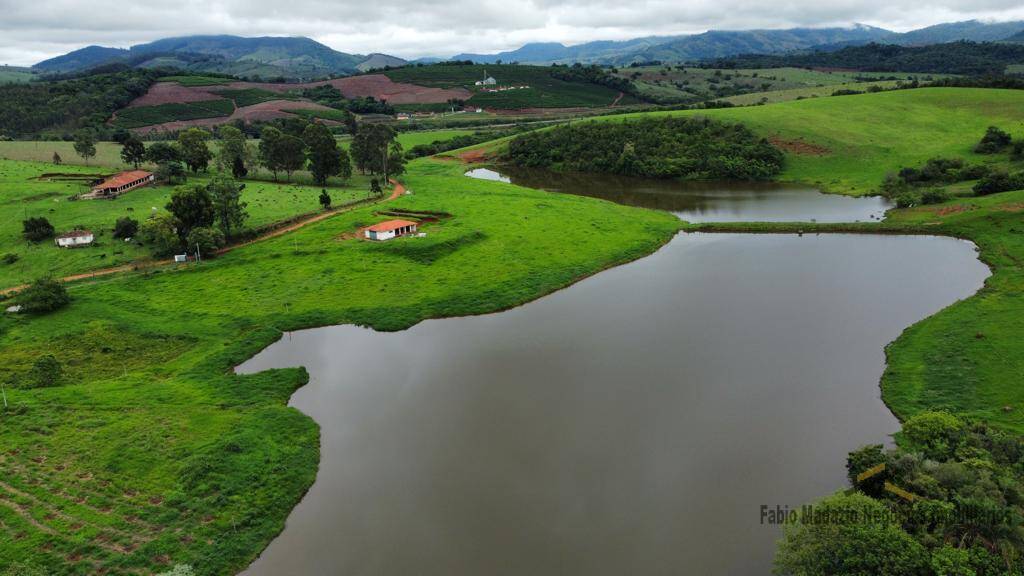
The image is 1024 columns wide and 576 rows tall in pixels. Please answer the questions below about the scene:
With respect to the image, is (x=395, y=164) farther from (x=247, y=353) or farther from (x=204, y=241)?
(x=247, y=353)

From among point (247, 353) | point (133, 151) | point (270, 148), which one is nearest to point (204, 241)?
point (247, 353)

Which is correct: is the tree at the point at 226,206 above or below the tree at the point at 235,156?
below

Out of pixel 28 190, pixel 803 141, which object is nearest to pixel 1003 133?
pixel 803 141

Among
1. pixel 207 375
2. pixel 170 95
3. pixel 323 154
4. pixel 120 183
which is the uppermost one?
pixel 170 95

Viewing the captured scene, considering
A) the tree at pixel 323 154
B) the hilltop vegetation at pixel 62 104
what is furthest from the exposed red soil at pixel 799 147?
the hilltop vegetation at pixel 62 104

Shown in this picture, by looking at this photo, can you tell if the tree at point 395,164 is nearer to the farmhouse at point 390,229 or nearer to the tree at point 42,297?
the farmhouse at point 390,229

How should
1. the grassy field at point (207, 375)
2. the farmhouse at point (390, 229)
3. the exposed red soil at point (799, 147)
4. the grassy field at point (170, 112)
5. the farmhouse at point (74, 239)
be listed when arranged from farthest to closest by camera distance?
the grassy field at point (170, 112)
the exposed red soil at point (799, 147)
the farmhouse at point (390, 229)
the farmhouse at point (74, 239)
the grassy field at point (207, 375)

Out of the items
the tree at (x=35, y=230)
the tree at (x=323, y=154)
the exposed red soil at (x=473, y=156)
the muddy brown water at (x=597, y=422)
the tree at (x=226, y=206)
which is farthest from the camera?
the exposed red soil at (x=473, y=156)

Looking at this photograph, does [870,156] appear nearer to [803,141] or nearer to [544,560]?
[803,141]
